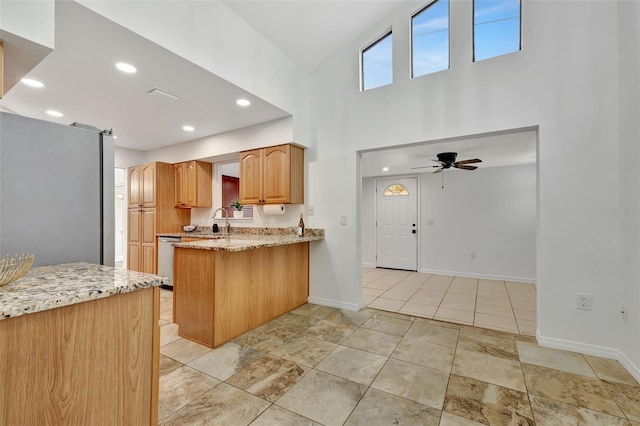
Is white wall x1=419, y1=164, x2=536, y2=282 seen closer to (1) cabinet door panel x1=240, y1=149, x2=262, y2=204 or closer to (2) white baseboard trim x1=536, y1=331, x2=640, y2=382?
(2) white baseboard trim x1=536, y1=331, x2=640, y2=382

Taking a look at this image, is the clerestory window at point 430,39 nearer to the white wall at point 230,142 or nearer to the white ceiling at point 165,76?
the white ceiling at point 165,76

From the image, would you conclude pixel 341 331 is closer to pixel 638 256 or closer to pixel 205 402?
pixel 205 402

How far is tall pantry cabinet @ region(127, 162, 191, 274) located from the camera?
4.79 metres

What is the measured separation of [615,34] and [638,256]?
1.82m

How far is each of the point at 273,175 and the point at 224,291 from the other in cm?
167

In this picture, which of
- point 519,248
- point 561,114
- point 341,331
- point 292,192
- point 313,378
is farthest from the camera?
point 519,248

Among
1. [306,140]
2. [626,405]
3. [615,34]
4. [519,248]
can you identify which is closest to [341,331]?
[626,405]

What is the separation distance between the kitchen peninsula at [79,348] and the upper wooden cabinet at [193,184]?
3574mm

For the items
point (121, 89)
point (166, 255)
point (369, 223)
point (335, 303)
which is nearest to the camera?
point (121, 89)

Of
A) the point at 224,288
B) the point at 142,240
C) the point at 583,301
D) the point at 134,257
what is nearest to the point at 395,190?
the point at 583,301

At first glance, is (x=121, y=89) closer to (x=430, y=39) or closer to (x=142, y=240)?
(x=142, y=240)

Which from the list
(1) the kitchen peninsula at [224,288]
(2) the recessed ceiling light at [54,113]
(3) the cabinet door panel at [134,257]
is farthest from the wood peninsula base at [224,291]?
(3) the cabinet door panel at [134,257]

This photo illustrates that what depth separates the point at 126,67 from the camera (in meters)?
2.39

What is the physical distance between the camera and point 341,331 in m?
2.87
